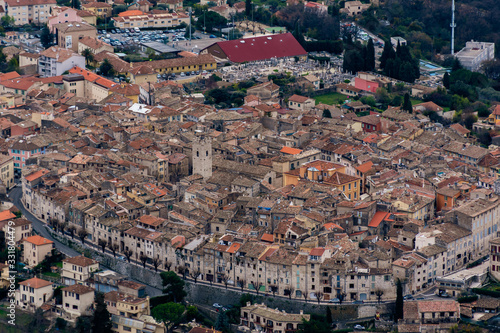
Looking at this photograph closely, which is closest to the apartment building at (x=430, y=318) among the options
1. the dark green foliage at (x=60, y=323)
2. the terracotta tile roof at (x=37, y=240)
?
the dark green foliage at (x=60, y=323)

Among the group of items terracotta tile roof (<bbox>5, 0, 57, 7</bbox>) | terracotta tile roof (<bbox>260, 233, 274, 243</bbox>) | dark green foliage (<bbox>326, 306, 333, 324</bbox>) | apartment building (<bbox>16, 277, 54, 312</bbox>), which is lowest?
apartment building (<bbox>16, 277, 54, 312</bbox>)

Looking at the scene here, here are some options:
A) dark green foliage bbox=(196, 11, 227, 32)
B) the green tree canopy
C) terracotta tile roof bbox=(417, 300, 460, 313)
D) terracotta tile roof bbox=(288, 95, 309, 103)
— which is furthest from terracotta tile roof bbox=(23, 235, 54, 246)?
dark green foliage bbox=(196, 11, 227, 32)

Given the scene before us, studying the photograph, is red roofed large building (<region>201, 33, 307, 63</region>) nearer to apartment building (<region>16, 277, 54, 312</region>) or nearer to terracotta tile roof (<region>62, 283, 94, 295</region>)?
apartment building (<region>16, 277, 54, 312</region>)

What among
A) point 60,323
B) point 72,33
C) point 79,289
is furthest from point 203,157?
point 72,33

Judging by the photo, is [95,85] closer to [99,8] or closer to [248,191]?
[99,8]

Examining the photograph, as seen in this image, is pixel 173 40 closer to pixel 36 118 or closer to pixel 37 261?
pixel 36 118

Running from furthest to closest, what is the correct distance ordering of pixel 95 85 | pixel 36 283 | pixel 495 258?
pixel 95 85, pixel 495 258, pixel 36 283
